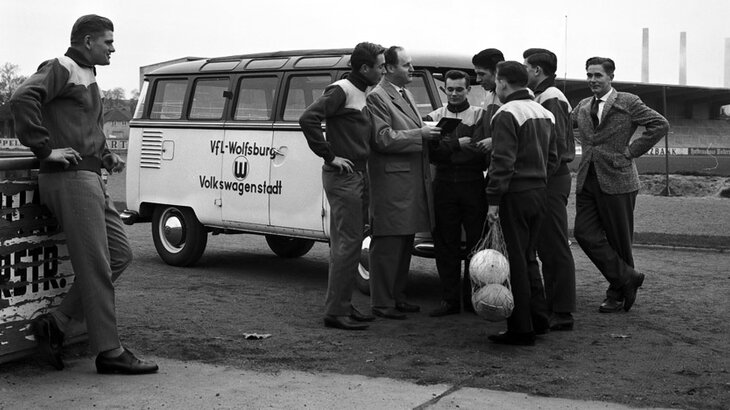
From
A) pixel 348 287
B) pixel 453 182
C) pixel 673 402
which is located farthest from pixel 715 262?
pixel 673 402

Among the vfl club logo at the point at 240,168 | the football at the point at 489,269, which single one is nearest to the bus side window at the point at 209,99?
the vfl club logo at the point at 240,168

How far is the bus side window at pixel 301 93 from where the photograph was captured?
34.0 ft

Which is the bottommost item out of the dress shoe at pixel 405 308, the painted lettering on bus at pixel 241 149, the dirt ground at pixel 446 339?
the dirt ground at pixel 446 339

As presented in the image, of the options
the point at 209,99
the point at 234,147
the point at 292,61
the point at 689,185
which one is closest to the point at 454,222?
the point at 292,61

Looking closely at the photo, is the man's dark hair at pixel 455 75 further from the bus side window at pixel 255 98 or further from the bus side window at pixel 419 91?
the bus side window at pixel 255 98

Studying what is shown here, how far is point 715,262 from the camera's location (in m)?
12.4

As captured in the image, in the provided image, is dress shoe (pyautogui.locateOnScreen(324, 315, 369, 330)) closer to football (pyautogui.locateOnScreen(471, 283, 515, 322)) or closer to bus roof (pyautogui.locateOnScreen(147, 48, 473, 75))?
football (pyautogui.locateOnScreen(471, 283, 515, 322))

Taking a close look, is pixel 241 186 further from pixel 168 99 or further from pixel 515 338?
pixel 515 338

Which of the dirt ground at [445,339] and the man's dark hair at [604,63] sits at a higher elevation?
the man's dark hair at [604,63]

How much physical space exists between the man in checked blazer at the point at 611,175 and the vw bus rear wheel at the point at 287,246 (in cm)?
461

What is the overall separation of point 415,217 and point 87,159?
3.01m

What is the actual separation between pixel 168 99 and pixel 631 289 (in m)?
5.74

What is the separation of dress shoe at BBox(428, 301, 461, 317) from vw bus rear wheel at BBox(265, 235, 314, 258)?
4.21m

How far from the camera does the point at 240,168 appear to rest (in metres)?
10.9
